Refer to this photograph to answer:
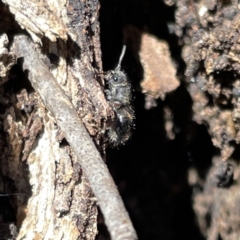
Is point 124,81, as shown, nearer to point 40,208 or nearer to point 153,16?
point 153,16

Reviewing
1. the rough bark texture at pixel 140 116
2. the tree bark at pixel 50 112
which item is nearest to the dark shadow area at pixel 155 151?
the rough bark texture at pixel 140 116

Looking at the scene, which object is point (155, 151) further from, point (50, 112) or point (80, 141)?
point (80, 141)

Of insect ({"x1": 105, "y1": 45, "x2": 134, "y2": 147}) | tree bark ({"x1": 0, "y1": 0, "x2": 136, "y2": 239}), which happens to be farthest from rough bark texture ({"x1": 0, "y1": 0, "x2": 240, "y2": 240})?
insect ({"x1": 105, "y1": 45, "x2": 134, "y2": 147})

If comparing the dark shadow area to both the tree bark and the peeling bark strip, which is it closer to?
the tree bark

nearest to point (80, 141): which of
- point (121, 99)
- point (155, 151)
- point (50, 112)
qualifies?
point (50, 112)

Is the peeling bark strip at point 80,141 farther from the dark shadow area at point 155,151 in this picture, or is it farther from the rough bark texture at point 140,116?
the dark shadow area at point 155,151

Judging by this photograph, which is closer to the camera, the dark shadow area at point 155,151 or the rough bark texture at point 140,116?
the rough bark texture at point 140,116
